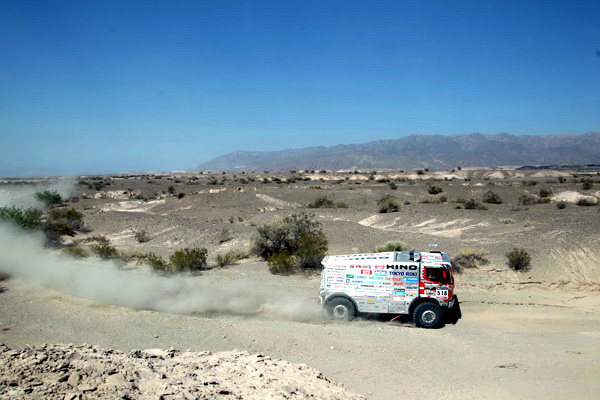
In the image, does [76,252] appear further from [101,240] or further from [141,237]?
[141,237]

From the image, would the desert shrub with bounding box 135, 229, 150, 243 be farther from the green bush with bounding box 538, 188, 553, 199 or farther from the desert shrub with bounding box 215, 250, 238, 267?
the green bush with bounding box 538, 188, 553, 199

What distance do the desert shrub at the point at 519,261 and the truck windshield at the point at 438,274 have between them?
311 inches

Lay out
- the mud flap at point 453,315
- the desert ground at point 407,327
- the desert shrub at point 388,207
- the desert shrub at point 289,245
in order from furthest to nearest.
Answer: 1. the desert shrub at point 388,207
2. the desert shrub at point 289,245
3. the mud flap at point 453,315
4. the desert ground at point 407,327

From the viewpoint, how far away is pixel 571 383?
8.52 m

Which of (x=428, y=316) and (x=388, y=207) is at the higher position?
(x=388, y=207)

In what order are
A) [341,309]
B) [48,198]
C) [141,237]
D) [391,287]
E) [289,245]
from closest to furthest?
[391,287]
[341,309]
[289,245]
[141,237]
[48,198]

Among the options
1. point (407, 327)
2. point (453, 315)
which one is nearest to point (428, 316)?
point (407, 327)

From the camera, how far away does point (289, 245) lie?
20484mm

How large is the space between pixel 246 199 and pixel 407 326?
35445mm

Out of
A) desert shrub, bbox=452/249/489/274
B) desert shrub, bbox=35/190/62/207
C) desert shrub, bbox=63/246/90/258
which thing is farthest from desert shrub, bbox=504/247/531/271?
desert shrub, bbox=35/190/62/207

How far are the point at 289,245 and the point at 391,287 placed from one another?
9.51 meters

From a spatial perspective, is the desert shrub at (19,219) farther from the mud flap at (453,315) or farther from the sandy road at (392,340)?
the mud flap at (453,315)

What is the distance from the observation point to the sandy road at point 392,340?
8500 mm

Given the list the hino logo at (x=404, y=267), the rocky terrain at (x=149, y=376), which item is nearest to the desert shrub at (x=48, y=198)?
the rocky terrain at (x=149, y=376)
